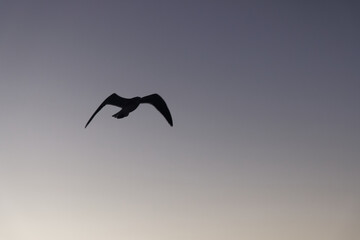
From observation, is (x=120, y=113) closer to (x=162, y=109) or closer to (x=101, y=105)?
(x=101, y=105)

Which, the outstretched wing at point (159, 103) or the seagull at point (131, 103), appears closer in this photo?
the seagull at point (131, 103)

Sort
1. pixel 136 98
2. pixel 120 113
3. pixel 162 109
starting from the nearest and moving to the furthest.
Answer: pixel 120 113 → pixel 136 98 → pixel 162 109

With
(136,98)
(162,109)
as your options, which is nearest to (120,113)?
(136,98)

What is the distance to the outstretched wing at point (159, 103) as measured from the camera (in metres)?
11.5

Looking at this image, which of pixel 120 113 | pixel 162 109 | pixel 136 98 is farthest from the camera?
pixel 162 109

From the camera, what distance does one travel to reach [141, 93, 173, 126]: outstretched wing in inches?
454

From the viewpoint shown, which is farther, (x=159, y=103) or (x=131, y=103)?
(x=159, y=103)

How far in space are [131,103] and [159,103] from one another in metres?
1.34

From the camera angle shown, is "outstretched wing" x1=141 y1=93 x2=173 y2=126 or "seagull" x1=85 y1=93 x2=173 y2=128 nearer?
"seagull" x1=85 y1=93 x2=173 y2=128

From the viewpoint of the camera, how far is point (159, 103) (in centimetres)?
1179

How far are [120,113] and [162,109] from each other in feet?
7.38

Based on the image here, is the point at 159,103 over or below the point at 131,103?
over

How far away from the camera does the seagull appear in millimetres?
10314

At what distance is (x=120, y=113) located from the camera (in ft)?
32.9
